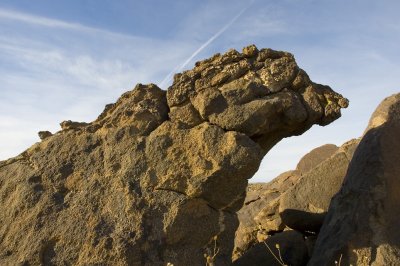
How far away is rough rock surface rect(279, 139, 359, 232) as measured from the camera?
6.39m

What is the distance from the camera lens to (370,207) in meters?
4.60

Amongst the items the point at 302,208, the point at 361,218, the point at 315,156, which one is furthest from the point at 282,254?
the point at 315,156

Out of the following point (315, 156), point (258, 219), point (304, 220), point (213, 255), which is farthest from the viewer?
point (315, 156)

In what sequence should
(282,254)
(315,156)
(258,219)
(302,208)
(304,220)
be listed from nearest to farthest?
(282,254)
(304,220)
(302,208)
(258,219)
(315,156)

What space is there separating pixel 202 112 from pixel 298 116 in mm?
820

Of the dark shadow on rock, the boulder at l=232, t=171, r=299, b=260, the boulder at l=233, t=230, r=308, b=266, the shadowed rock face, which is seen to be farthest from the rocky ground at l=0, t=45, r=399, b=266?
the boulder at l=232, t=171, r=299, b=260

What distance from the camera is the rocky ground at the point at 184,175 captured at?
4.45 meters

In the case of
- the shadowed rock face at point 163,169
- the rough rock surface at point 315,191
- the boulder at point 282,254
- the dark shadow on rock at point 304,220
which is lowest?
the boulder at point 282,254

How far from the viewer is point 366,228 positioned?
14.9 feet

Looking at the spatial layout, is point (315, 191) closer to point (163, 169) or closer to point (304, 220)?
point (304, 220)

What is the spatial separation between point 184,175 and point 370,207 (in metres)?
1.58

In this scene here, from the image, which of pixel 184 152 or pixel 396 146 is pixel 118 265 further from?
pixel 396 146

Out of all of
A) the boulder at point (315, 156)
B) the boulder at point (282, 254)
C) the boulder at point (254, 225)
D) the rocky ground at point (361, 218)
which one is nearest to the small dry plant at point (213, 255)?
the rocky ground at point (361, 218)

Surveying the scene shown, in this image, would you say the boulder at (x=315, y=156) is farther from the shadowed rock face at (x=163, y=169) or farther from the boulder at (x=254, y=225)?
the shadowed rock face at (x=163, y=169)
